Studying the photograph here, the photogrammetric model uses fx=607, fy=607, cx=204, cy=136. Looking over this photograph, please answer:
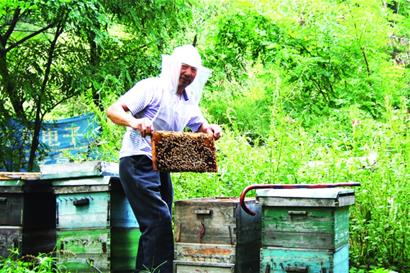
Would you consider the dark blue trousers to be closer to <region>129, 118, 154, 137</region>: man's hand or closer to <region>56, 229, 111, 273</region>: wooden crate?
<region>129, 118, 154, 137</region>: man's hand

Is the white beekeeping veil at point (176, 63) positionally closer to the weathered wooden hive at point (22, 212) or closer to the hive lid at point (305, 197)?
the hive lid at point (305, 197)

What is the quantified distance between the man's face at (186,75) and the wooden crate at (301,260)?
4.42 feet

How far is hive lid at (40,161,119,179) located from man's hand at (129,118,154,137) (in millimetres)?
813

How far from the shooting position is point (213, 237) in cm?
438

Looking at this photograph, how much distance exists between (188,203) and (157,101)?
785 millimetres

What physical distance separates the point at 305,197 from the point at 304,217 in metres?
0.15

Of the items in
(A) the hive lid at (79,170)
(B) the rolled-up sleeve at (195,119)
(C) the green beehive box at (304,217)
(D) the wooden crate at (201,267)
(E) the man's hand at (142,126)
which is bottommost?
(D) the wooden crate at (201,267)

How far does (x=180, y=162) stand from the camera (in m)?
4.38

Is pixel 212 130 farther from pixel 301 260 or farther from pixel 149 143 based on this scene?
pixel 301 260

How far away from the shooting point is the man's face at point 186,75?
444 centimetres

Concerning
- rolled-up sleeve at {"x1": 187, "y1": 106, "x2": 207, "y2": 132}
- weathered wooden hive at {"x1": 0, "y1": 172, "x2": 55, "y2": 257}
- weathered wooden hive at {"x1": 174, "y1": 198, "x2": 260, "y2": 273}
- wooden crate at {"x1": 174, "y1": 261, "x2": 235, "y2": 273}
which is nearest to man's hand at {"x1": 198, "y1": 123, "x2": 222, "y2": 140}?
rolled-up sleeve at {"x1": 187, "y1": 106, "x2": 207, "y2": 132}

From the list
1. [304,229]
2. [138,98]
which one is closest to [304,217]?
[304,229]

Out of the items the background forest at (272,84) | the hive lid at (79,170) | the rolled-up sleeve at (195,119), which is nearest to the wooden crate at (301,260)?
the background forest at (272,84)

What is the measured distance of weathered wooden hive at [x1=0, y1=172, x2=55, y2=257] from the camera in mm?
4941
